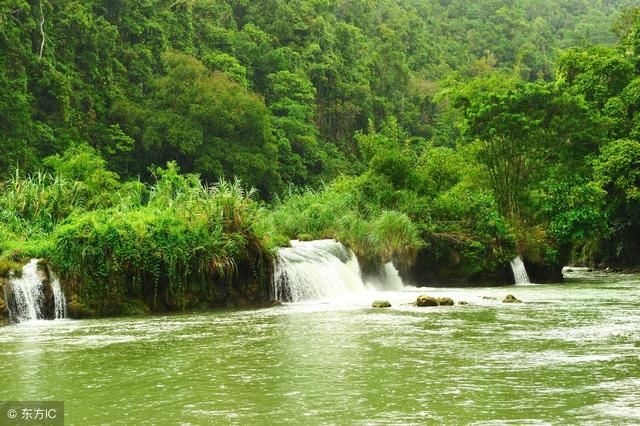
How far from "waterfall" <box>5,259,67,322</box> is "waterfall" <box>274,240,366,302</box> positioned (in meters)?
5.31

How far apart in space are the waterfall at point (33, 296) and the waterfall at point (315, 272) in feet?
17.4

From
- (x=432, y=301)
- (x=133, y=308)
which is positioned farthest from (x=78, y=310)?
(x=432, y=301)

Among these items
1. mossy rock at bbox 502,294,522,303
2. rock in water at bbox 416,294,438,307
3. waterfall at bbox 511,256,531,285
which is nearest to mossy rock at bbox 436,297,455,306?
rock in water at bbox 416,294,438,307

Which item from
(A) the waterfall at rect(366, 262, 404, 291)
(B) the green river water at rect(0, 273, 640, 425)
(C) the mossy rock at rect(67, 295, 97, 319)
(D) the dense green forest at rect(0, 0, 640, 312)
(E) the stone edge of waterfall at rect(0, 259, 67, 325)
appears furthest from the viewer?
(A) the waterfall at rect(366, 262, 404, 291)

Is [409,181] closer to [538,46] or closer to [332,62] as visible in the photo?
[332,62]

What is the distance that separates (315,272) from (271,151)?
28155 millimetres

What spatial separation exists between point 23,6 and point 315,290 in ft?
87.3

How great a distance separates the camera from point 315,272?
70.4 feet

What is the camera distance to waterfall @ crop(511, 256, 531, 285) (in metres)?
27.6

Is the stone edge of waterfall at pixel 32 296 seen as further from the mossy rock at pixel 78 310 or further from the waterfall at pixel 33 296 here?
the mossy rock at pixel 78 310

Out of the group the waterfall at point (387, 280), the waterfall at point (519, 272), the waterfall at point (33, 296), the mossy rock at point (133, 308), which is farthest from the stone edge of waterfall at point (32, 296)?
the waterfall at point (519, 272)

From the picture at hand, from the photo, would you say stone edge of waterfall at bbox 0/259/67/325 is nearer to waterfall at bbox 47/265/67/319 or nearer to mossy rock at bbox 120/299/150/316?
waterfall at bbox 47/265/67/319

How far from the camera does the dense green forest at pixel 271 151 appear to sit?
1967 centimetres

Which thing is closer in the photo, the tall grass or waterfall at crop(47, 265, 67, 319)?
waterfall at crop(47, 265, 67, 319)
